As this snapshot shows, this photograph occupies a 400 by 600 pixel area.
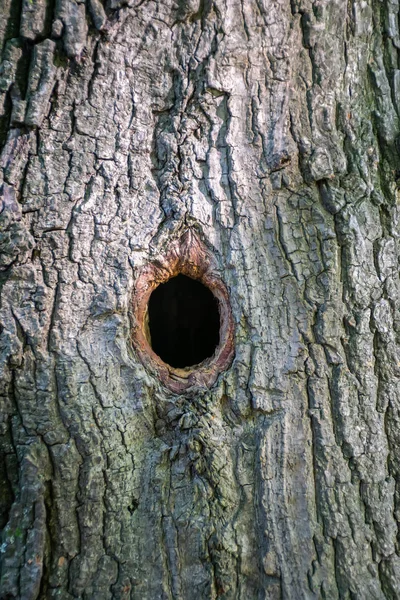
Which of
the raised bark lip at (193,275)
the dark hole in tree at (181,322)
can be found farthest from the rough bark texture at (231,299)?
the dark hole in tree at (181,322)

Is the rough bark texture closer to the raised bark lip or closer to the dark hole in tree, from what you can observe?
the raised bark lip

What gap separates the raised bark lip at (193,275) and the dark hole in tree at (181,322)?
1.24 m

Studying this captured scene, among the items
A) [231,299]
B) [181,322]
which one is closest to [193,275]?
[231,299]

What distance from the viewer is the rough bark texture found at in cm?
180

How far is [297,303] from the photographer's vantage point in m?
1.91

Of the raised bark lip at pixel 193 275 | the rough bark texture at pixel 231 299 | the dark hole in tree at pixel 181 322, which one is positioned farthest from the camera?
the dark hole in tree at pixel 181 322

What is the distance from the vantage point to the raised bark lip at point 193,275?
191 cm

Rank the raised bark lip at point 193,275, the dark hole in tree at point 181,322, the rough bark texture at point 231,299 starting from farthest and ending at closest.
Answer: the dark hole in tree at point 181,322 → the raised bark lip at point 193,275 → the rough bark texture at point 231,299

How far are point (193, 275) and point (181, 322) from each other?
4.36ft

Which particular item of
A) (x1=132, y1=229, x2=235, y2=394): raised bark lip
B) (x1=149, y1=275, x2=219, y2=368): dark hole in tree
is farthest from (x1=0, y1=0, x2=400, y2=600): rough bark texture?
(x1=149, y1=275, x2=219, y2=368): dark hole in tree

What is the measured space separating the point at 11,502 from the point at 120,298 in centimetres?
88

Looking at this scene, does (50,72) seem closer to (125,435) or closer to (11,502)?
(125,435)

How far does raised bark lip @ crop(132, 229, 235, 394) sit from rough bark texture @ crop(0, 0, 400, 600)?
0.12 ft

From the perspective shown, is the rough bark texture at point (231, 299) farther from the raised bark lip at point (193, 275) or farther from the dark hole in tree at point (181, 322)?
the dark hole in tree at point (181, 322)
